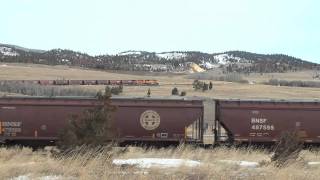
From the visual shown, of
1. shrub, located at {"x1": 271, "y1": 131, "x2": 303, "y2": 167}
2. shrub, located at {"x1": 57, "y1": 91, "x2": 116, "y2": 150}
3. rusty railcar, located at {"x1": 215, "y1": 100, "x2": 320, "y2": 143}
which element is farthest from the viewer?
rusty railcar, located at {"x1": 215, "y1": 100, "x2": 320, "y2": 143}

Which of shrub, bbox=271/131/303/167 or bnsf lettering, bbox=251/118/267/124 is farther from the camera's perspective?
bnsf lettering, bbox=251/118/267/124

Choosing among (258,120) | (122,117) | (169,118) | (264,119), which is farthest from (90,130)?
(264,119)

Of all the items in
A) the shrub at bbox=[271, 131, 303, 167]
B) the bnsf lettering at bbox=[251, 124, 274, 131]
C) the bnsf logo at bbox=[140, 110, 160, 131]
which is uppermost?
the shrub at bbox=[271, 131, 303, 167]

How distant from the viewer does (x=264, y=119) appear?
2566cm

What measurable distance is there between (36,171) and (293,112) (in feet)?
62.7

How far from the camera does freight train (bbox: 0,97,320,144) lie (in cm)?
2509

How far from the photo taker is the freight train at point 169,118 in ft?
82.3

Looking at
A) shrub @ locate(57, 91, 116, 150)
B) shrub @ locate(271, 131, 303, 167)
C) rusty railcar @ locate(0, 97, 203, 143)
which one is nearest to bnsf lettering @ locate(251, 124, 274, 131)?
rusty railcar @ locate(0, 97, 203, 143)

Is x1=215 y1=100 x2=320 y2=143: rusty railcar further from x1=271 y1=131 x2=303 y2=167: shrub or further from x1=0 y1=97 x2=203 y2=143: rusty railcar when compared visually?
x1=271 y1=131 x2=303 y2=167: shrub

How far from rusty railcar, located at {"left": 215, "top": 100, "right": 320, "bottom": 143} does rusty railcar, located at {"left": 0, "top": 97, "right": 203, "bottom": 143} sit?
4.34 ft

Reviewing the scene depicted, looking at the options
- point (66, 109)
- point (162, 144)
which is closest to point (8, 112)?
point (66, 109)

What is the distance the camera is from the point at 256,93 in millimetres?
107688

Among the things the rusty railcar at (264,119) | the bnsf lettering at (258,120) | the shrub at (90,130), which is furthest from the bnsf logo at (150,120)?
the shrub at (90,130)

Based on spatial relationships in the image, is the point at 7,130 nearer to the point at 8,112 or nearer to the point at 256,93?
the point at 8,112
